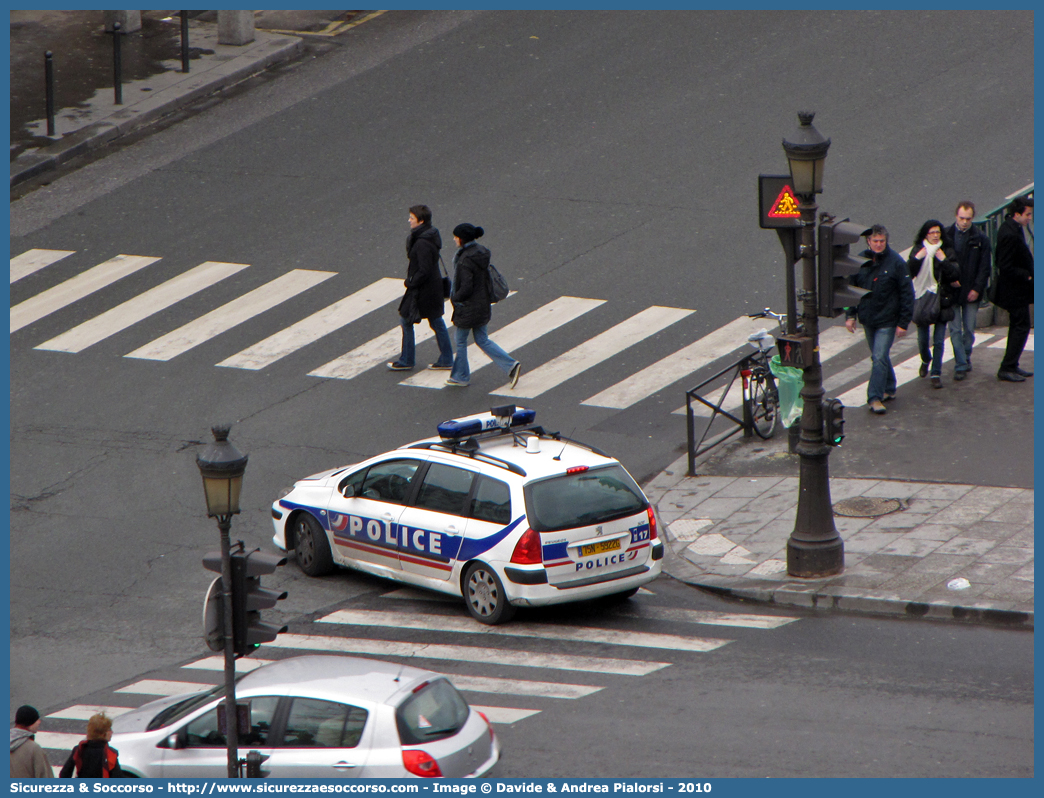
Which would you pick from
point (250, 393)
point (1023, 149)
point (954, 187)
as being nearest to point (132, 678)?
point (250, 393)

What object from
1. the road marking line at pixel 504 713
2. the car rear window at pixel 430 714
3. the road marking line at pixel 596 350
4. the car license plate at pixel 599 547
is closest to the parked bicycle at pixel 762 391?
the road marking line at pixel 596 350

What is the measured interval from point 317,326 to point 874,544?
9.17 meters

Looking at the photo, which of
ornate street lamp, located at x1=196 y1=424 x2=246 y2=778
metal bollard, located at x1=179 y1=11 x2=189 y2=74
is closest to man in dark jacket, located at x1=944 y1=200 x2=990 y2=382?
ornate street lamp, located at x1=196 y1=424 x2=246 y2=778

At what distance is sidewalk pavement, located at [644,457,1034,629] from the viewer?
1428 cm

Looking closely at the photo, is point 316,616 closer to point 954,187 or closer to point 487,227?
point 487,227

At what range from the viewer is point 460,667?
13.5 meters

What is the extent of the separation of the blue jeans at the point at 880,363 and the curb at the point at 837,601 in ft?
13.8

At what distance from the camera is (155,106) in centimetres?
2962

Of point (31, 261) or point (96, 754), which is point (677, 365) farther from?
point (96, 754)

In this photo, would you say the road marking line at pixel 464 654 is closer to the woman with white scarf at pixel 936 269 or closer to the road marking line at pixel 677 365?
the road marking line at pixel 677 365

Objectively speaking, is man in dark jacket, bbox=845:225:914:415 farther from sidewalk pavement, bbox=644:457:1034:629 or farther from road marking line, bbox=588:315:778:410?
road marking line, bbox=588:315:778:410

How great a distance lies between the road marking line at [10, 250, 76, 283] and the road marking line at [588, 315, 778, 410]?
31.6ft

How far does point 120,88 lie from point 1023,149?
15.8 metres

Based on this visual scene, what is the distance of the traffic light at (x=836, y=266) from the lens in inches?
583
